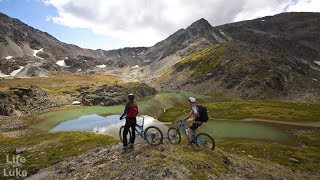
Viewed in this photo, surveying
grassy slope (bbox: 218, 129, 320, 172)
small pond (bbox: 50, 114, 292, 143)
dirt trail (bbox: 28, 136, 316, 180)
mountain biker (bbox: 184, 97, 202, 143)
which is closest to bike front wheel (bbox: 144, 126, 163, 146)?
dirt trail (bbox: 28, 136, 316, 180)

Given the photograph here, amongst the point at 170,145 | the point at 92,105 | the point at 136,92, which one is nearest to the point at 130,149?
the point at 170,145

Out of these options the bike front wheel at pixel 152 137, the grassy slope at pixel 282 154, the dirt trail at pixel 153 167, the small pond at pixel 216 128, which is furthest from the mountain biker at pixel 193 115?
the small pond at pixel 216 128

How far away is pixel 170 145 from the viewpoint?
27.3 meters

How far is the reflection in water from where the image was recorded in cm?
7124

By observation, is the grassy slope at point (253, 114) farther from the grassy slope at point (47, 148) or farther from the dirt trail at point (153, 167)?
the dirt trail at point (153, 167)

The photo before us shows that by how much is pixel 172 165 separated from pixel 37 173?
16.9m

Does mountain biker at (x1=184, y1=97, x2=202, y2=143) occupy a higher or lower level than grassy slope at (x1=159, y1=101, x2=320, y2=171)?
higher

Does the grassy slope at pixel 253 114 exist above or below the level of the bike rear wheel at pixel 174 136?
below

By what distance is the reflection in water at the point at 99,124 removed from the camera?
71238mm

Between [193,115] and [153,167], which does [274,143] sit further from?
[153,167]

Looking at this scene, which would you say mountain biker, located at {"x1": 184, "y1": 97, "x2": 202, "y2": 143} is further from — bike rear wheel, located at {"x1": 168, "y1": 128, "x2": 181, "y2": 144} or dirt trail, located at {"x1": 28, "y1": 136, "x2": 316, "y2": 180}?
bike rear wheel, located at {"x1": 168, "y1": 128, "x2": 181, "y2": 144}

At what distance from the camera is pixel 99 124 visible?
7750 centimetres

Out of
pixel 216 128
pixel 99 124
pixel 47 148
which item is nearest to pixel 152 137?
pixel 47 148

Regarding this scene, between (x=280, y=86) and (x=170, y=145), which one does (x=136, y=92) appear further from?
(x=170, y=145)
